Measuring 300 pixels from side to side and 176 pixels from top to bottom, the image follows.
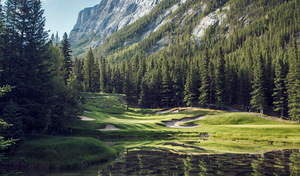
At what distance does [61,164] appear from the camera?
2117 centimetres

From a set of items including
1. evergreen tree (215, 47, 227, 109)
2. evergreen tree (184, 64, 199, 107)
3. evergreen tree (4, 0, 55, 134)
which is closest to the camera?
evergreen tree (4, 0, 55, 134)

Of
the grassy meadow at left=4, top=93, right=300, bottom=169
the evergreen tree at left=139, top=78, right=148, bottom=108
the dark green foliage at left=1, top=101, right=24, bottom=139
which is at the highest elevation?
the evergreen tree at left=139, top=78, right=148, bottom=108

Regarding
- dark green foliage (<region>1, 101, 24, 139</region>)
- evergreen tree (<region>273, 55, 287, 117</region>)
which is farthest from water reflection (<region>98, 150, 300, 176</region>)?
evergreen tree (<region>273, 55, 287, 117</region>)

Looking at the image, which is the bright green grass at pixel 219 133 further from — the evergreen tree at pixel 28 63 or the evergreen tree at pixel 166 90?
the evergreen tree at pixel 166 90

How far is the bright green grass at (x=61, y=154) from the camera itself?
2142 centimetres

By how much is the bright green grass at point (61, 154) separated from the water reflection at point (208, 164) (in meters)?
3.16

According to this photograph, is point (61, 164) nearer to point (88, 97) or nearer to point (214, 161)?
point (214, 161)

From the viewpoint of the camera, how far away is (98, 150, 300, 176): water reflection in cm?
1780

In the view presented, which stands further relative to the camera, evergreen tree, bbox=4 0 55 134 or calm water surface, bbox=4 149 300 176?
evergreen tree, bbox=4 0 55 134

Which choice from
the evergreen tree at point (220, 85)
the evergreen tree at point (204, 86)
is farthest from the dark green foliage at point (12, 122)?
the evergreen tree at point (220, 85)

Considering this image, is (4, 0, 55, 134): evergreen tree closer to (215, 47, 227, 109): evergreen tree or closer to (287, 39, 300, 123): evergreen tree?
(215, 47, 227, 109): evergreen tree

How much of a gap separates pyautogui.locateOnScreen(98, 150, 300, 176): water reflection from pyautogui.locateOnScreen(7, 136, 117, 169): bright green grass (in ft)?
10.4

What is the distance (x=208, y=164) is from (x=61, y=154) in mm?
15480

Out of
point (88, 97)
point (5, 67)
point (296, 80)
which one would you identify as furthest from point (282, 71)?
point (5, 67)
